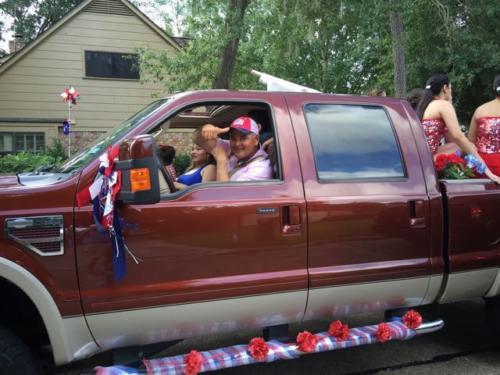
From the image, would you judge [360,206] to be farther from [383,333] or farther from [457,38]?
[457,38]

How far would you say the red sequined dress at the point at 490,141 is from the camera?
13.6 ft

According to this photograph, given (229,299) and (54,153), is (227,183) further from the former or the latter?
(54,153)

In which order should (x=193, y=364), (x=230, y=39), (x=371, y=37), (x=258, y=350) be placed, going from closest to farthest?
(x=193, y=364) < (x=258, y=350) < (x=230, y=39) < (x=371, y=37)

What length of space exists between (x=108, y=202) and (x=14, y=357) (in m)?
0.93

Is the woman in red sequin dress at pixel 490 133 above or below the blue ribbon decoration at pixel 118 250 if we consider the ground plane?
above

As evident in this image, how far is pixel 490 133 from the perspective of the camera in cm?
425

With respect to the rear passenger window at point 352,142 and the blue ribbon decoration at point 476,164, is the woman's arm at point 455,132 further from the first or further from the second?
the rear passenger window at point 352,142

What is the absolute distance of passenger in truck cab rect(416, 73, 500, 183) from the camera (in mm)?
3969

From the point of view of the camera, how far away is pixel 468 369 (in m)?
3.71

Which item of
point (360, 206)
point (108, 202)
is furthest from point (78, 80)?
point (108, 202)

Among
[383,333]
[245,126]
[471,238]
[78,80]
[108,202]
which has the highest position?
[78,80]

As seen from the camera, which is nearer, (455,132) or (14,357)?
(14,357)

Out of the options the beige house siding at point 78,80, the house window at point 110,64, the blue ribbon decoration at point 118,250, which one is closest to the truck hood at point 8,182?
the blue ribbon decoration at point 118,250

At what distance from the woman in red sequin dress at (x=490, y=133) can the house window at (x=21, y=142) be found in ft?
46.4
